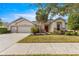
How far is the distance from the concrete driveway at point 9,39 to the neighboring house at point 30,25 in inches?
4.6

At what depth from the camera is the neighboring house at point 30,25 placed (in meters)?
5.85

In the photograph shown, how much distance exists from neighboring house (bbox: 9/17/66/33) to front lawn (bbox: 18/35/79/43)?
7.5 inches

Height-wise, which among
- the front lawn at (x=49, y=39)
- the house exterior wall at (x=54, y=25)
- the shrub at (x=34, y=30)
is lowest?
the front lawn at (x=49, y=39)

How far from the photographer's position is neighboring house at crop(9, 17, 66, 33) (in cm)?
585

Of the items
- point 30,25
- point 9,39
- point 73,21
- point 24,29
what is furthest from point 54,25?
point 9,39

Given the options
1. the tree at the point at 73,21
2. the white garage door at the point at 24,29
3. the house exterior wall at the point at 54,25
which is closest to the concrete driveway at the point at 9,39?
the white garage door at the point at 24,29

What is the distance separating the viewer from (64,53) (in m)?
5.63

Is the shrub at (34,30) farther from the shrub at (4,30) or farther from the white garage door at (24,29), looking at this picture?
the shrub at (4,30)

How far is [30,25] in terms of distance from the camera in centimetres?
590

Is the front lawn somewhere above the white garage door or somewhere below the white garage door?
below

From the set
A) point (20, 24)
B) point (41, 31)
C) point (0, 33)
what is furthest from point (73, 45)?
point (0, 33)

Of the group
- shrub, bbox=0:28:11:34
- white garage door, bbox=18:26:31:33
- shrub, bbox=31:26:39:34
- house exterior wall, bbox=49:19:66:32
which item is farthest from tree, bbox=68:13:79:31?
shrub, bbox=0:28:11:34

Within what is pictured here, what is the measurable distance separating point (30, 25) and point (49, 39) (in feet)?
2.00

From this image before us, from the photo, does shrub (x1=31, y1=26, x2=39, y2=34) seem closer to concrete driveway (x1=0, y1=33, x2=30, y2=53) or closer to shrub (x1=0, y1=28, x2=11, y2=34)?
concrete driveway (x1=0, y1=33, x2=30, y2=53)
